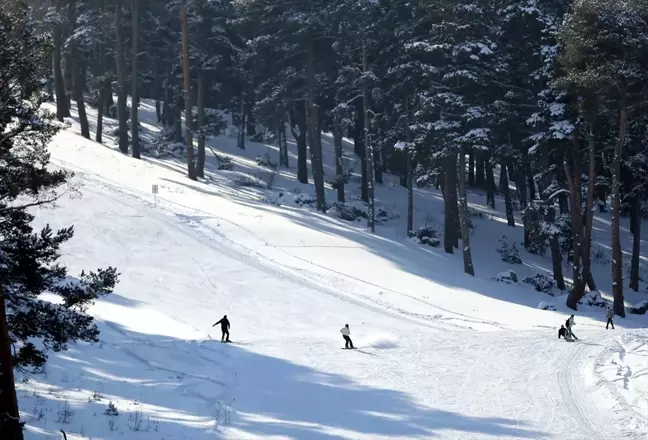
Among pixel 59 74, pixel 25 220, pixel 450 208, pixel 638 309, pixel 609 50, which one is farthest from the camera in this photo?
pixel 59 74

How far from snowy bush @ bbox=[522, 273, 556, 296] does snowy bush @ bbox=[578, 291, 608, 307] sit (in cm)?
254

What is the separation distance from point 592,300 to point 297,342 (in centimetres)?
1714

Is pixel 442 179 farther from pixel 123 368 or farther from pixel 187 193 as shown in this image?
pixel 123 368

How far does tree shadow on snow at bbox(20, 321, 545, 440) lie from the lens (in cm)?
1527

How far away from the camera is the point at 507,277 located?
37.9m

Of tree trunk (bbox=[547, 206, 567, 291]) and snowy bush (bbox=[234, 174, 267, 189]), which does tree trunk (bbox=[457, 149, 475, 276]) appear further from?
snowy bush (bbox=[234, 174, 267, 189])

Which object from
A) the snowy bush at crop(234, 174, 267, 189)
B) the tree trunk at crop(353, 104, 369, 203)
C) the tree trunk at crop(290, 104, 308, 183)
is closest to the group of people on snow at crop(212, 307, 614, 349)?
the tree trunk at crop(353, 104, 369, 203)

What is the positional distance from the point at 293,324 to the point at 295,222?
43.5 ft

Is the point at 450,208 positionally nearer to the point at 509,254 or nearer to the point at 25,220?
the point at 509,254

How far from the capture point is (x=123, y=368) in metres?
19.6

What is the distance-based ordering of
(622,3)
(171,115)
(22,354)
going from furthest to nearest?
(171,115)
(622,3)
(22,354)

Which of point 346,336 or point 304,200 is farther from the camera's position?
point 304,200

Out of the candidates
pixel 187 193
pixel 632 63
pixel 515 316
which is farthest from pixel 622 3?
pixel 187 193

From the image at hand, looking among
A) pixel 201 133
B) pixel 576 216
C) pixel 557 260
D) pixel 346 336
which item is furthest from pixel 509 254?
pixel 346 336
